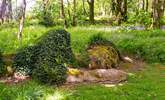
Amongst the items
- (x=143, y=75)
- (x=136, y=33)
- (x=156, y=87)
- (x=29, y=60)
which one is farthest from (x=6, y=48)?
(x=136, y=33)

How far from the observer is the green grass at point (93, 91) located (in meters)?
9.14

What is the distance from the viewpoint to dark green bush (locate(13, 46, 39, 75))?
11.8m

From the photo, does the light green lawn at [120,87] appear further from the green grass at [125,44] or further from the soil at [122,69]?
the soil at [122,69]

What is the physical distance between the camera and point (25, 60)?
11898 mm

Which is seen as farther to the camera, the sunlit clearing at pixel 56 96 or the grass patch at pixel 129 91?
the grass patch at pixel 129 91

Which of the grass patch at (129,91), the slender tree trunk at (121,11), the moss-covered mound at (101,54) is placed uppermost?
the slender tree trunk at (121,11)

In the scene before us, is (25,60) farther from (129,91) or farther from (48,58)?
(129,91)

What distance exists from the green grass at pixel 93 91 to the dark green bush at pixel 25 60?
2.21 feet

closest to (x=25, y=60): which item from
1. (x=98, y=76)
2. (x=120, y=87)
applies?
(x=98, y=76)

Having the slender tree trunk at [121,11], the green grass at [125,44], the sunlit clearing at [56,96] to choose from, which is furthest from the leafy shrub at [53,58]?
the slender tree trunk at [121,11]

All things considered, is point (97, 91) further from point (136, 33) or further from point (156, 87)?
point (136, 33)

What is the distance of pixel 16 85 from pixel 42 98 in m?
2.11

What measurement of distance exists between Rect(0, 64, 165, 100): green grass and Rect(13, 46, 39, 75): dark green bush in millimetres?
674

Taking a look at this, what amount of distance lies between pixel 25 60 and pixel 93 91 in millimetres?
2670
